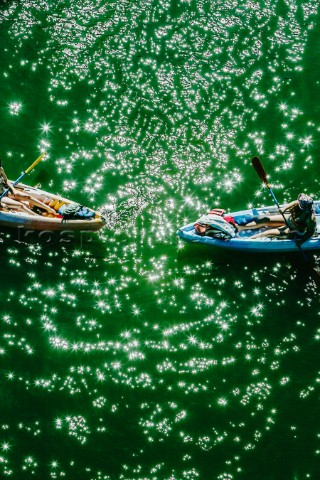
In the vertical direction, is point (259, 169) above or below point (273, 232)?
above

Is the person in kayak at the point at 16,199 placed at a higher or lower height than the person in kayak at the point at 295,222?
higher

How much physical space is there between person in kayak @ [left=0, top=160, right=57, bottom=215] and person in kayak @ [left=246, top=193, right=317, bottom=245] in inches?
221

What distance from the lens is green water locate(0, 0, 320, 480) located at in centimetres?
1152

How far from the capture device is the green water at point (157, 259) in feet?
37.8

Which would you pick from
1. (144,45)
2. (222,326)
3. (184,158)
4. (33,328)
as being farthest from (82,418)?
(144,45)

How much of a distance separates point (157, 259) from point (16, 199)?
4.23 metres

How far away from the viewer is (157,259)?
44.8ft

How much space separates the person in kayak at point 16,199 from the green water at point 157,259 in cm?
76

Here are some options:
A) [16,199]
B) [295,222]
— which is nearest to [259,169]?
[295,222]

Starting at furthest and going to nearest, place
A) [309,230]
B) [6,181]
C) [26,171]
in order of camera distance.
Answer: [26,171] < [6,181] < [309,230]

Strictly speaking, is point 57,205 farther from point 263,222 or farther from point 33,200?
point 263,222

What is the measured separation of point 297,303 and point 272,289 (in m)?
0.70

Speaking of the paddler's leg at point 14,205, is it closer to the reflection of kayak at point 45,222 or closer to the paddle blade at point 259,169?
the reflection of kayak at point 45,222

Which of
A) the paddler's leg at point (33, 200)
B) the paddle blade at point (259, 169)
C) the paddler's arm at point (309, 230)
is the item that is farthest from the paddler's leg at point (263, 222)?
the paddler's leg at point (33, 200)
